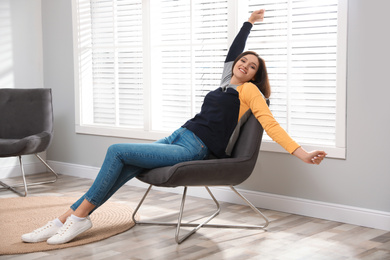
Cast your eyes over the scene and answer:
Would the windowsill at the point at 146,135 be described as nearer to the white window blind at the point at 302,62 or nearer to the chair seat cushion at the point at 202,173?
the white window blind at the point at 302,62

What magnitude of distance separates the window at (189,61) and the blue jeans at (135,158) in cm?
77

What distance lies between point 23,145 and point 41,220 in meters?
0.97

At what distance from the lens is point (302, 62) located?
3621 mm

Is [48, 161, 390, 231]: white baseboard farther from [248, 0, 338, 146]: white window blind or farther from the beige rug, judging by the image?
the beige rug

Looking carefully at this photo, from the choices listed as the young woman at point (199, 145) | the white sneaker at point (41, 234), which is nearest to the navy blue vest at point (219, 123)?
the young woman at point (199, 145)

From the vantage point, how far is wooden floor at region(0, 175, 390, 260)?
110 inches

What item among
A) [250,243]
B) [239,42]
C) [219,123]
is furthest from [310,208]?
[239,42]

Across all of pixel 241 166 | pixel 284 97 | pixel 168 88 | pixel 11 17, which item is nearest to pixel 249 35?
pixel 284 97

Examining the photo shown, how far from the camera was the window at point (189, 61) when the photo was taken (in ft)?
11.5

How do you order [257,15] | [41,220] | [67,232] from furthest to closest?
[257,15], [41,220], [67,232]

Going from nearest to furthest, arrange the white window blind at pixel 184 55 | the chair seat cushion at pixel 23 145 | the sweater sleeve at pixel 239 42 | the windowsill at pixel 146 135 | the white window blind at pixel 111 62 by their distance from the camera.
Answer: the windowsill at pixel 146 135
the sweater sleeve at pixel 239 42
the white window blind at pixel 184 55
the chair seat cushion at pixel 23 145
the white window blind at pixel 111 62

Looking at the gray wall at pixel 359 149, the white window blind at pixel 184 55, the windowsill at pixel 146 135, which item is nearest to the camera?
the gray wall at pixel 359 149

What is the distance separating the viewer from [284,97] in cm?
374

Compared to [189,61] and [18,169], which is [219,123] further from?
[18,169]
